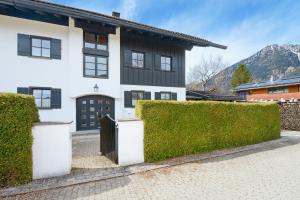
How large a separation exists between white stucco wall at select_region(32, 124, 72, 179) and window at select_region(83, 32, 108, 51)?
8.39m

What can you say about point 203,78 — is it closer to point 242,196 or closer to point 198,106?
point 198,106

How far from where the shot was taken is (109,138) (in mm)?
7301

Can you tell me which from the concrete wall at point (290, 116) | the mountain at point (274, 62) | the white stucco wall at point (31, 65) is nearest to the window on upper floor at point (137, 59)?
the white stucco wall at point (31, 65)

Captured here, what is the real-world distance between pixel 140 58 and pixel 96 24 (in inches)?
142

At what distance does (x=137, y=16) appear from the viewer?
63.1ft

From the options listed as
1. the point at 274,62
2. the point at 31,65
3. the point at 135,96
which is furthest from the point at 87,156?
the point at 274,62

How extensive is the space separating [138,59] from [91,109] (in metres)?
4.64

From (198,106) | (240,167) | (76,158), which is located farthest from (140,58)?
(240,167)

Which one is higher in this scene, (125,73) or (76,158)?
(125,73)

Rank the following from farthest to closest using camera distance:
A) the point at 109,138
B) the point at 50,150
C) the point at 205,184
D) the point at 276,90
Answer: the point at 276,90
the point at 109,138
the point at 50,150
the point at 205,184

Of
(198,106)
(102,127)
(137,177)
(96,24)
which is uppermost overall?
(96,24)

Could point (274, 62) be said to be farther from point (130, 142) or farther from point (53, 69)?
point (130, 142)

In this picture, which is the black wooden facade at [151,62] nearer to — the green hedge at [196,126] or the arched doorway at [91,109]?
the arched doorway at [91,109]

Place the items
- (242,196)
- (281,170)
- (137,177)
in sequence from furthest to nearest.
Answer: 1. (281,170)
2. (137,177)
3. (242,196)
